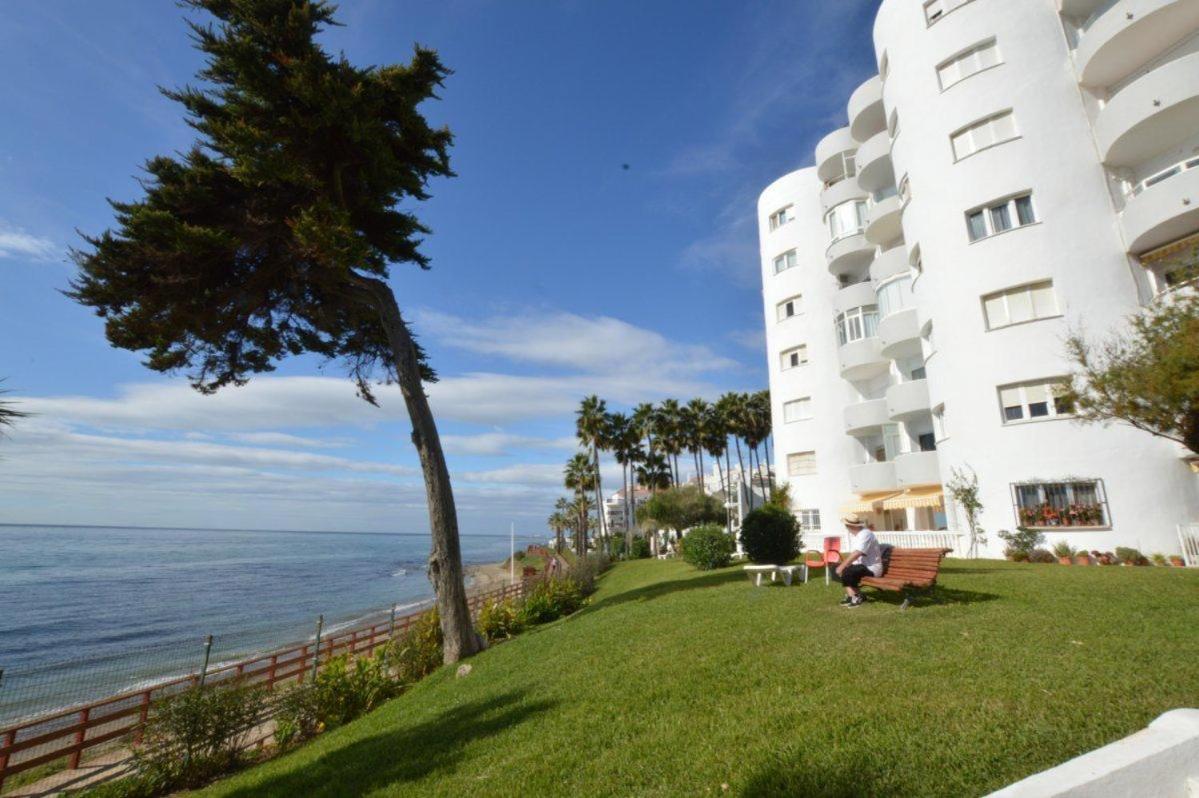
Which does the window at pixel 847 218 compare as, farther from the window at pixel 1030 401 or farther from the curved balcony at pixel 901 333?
the window at pixel 1030 401

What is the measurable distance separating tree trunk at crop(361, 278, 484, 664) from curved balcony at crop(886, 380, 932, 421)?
19437 mm

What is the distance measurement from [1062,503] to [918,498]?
18.8 ft

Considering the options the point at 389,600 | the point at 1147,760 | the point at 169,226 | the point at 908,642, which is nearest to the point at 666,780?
the point at 1147,760

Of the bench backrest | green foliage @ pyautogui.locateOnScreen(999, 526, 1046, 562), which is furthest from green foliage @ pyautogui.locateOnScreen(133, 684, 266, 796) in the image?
green foliage @ pyautogui.locateOnScreen(999, 526, 1046, 562)

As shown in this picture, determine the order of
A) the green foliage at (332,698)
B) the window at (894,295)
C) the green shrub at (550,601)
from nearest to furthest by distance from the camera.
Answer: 1. the green foliage at (332,698)
2. the green shrub at (550,601)
3. the window at (894,295)

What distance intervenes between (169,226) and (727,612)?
14389mm

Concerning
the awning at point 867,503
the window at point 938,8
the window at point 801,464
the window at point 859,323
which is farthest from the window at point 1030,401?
the window at point 938,8

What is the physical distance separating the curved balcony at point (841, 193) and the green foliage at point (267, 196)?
22.2 meters

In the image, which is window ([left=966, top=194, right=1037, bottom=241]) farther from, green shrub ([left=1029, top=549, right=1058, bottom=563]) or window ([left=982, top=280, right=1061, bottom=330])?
green shrub ([left=1029, top=549, right=1058, bottom=563])

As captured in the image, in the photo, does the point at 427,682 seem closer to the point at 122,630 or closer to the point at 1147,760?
the point at 1147,760

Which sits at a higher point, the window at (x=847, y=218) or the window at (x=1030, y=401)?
the window at (x=847, y=218)

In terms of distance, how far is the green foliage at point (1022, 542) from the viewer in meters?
16.8

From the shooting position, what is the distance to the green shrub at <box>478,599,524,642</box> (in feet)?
53.0

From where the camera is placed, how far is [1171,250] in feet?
52.7
